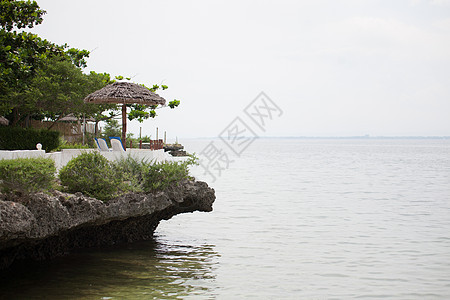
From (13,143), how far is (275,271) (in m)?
11.9

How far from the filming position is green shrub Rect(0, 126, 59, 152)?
771 inches

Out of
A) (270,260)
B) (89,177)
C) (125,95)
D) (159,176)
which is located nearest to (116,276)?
(89,177)

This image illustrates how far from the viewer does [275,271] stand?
1352 cm

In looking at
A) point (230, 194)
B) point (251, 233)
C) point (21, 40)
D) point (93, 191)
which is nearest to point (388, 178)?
point (230, 194)

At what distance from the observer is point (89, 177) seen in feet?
39.7

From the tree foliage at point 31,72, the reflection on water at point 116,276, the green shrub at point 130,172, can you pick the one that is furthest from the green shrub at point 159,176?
the tree foliage at point 31,72

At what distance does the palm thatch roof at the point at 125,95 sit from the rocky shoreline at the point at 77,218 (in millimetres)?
3794

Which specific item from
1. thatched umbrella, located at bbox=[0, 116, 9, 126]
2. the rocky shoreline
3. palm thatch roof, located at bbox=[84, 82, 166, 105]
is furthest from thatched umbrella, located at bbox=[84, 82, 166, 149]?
thatched umbrella, located at bbox=[0, 116, 9, 126]

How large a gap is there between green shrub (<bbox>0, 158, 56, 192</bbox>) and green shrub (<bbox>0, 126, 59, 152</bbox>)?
968 centimetres

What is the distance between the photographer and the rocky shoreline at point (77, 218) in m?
9.80

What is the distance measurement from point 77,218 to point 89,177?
1180mm

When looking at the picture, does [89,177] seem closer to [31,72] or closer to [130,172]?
[130,172]

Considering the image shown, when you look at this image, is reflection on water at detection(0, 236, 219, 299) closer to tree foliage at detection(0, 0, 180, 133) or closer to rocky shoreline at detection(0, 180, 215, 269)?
rocky shoreline at detection(0, 180, 215, 269)

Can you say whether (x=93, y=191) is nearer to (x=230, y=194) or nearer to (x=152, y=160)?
(x=152, y=160)
